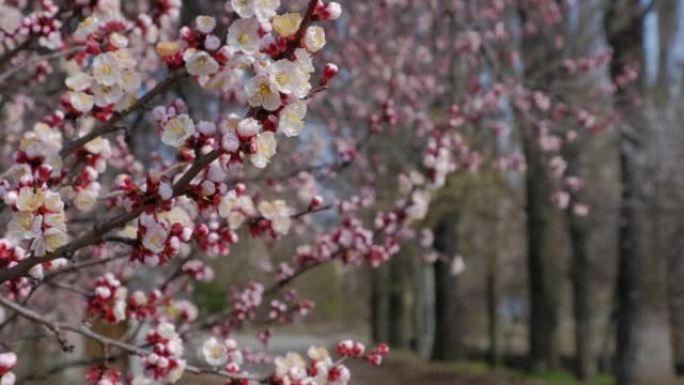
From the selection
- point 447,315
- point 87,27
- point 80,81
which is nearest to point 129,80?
point 80,81

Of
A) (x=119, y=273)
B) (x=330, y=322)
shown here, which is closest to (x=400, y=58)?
(x=119, y=273)

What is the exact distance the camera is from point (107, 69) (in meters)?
2.90

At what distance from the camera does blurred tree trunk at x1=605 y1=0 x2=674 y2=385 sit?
554 inches

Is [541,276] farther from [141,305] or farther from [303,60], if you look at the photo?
[303,60]

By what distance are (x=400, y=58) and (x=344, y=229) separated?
7.23 meters

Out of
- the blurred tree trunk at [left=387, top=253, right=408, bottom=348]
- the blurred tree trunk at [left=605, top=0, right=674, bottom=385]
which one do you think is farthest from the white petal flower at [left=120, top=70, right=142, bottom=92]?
the blurred tree trunk at [left=387, top=253, right=408, bottom=348]

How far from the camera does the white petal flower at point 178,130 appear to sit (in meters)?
2.48

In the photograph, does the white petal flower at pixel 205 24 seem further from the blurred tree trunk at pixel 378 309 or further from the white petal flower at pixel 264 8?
the blurred tree trunk at pixel 378 309

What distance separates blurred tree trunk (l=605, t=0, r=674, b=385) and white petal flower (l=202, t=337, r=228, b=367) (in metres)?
11.3

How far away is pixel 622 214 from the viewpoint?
15883 millimetres

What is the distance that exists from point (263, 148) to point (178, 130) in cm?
23

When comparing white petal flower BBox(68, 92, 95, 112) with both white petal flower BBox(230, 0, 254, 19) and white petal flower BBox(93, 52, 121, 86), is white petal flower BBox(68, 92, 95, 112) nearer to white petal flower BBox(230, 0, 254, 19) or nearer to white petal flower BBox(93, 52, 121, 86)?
white petal flower BBox(93, 52, 121, 86)

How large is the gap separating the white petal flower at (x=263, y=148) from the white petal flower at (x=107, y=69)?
69 centimetres

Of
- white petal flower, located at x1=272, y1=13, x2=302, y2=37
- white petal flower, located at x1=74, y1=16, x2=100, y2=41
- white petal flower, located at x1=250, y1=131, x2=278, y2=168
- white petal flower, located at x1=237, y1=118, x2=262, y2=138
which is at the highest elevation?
white petal flower, located at x1=74, y1=16, x2=100, y2=41
